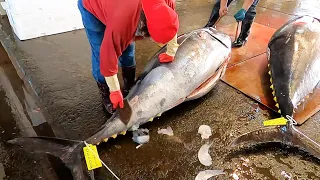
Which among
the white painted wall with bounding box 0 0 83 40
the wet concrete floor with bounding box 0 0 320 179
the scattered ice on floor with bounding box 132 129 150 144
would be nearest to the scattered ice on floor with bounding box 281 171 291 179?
the wet concrete floor with bounding box 0 0 320 179

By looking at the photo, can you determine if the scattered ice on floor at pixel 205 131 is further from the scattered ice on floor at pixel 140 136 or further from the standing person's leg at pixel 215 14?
the standing person's leg at pixel 215 14

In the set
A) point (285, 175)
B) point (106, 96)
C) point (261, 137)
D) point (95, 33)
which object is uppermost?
point (95, 33)

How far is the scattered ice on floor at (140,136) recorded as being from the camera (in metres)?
2.02

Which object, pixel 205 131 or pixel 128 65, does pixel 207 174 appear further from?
pixel 128 65

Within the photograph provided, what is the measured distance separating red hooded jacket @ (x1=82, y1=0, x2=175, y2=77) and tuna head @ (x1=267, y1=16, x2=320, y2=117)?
3.69 feet

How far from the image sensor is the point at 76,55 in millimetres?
3197

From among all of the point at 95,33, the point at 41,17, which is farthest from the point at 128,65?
the point at 41,17

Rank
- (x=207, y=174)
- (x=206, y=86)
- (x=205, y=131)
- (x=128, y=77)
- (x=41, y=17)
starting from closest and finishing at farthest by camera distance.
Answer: (x=207, y=174)
(x=205, y=131)
(x=206, y=86)
(x=128, y=77)
(x=41, y=17)

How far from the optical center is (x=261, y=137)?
6.35 ft

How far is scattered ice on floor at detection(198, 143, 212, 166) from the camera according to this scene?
73.7 inches

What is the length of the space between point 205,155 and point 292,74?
986 millimetres

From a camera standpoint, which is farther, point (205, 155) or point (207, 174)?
point (205, 155)

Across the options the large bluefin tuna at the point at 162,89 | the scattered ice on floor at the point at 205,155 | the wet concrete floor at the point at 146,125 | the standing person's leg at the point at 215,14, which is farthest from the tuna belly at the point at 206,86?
the standing person's leg at the point at 215,14

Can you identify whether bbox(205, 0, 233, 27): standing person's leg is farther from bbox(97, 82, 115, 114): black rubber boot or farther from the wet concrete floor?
bbox(97, 82, 115, 114): black rubber boot
